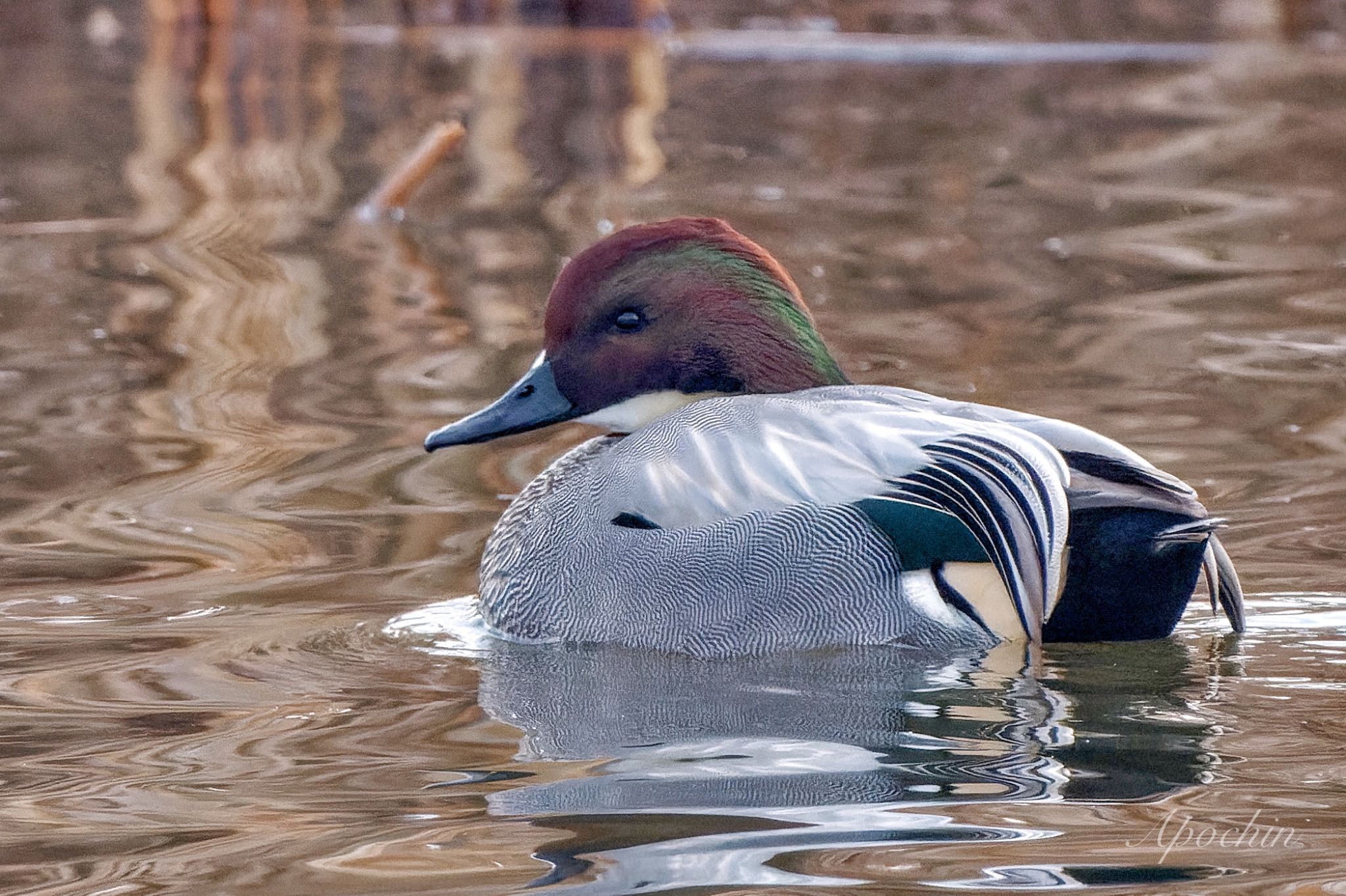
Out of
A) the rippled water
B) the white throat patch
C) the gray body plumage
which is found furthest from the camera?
the white throat patch

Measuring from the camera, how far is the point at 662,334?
4375mm

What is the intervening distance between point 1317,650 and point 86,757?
218cm

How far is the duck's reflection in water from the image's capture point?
2.86 meters

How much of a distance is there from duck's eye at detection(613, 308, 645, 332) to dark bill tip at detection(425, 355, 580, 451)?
0.20 m

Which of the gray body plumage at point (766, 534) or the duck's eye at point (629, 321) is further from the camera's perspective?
the duck's eye at point (629, 321)

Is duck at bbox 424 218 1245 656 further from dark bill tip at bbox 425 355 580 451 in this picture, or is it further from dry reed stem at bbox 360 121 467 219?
dry reed stem at bbox 360 121 467 219

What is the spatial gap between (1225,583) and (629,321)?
1.32m

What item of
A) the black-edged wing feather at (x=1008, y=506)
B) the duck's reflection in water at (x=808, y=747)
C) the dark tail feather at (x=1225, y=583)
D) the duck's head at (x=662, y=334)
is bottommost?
the duck's reflection in water at (x=808, y=747)

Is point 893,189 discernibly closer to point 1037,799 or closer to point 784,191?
point 784,191

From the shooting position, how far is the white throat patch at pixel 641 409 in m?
4.43

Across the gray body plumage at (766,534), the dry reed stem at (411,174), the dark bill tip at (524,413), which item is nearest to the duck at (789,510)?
the gray body plumage at (766,534)
